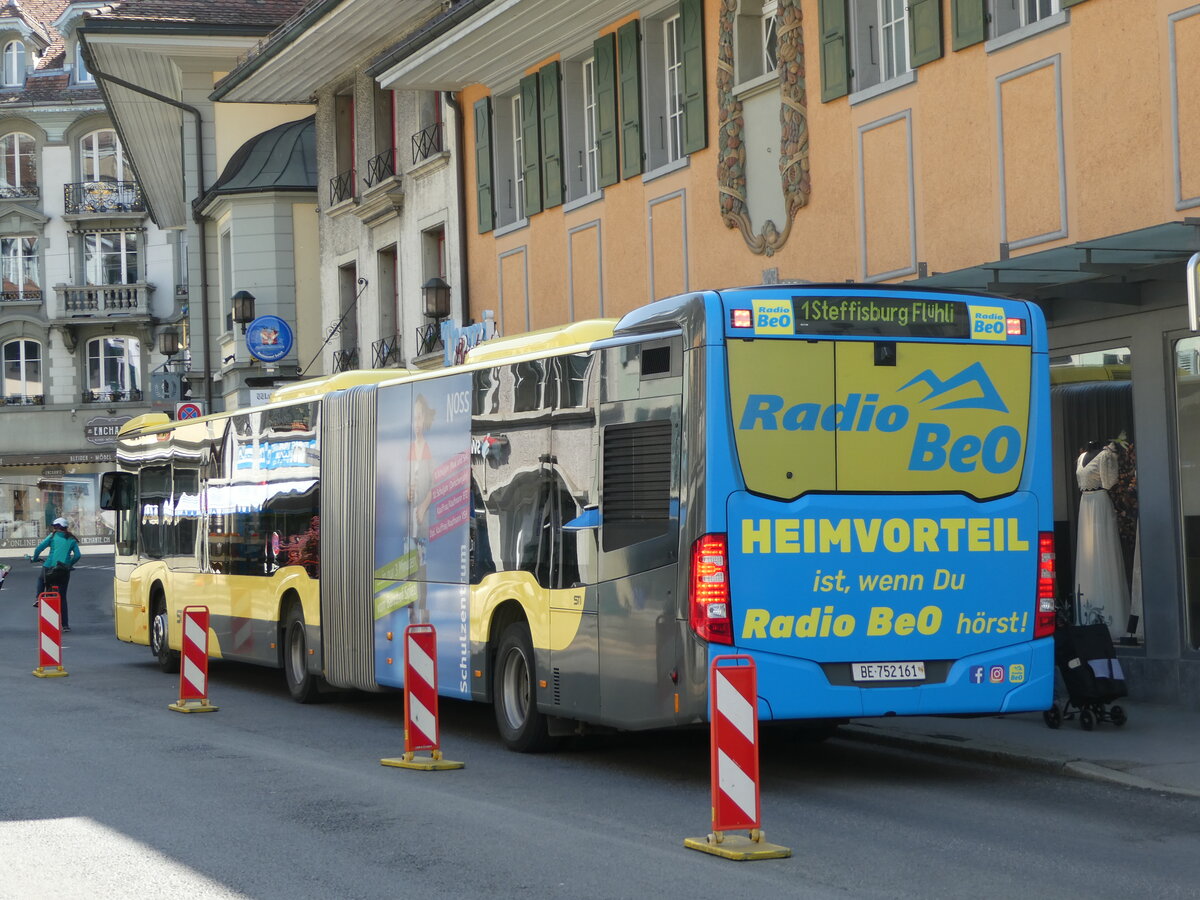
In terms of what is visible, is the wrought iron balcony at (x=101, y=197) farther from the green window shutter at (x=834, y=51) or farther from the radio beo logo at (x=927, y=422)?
the radio beo logo at (x=927, y=422)

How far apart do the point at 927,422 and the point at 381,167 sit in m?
21.1

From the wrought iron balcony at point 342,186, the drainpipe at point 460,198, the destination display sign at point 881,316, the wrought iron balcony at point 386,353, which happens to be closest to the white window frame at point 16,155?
the wrought iron balcony at point 342,186

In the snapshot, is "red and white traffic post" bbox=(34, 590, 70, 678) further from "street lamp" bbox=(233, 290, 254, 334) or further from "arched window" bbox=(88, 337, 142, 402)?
"arched window" bbox=(88, 337, 142, 402)

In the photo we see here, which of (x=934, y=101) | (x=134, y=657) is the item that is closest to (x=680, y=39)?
(x=934, y=101)

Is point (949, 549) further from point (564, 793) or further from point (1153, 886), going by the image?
point (1153, 886)

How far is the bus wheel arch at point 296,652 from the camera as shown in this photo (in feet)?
57.9

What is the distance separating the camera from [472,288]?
1092 inches

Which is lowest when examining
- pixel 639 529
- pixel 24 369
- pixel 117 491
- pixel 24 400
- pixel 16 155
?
pixel 639 529

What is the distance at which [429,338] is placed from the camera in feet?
95.6

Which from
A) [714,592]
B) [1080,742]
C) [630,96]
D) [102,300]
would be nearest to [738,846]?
[714,592]

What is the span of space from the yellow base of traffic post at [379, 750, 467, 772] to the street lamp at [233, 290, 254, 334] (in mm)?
22650

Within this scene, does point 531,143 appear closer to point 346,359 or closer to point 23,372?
point 346,359

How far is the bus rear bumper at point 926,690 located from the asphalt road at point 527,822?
0.46m

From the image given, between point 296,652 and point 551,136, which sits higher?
point 551,136
